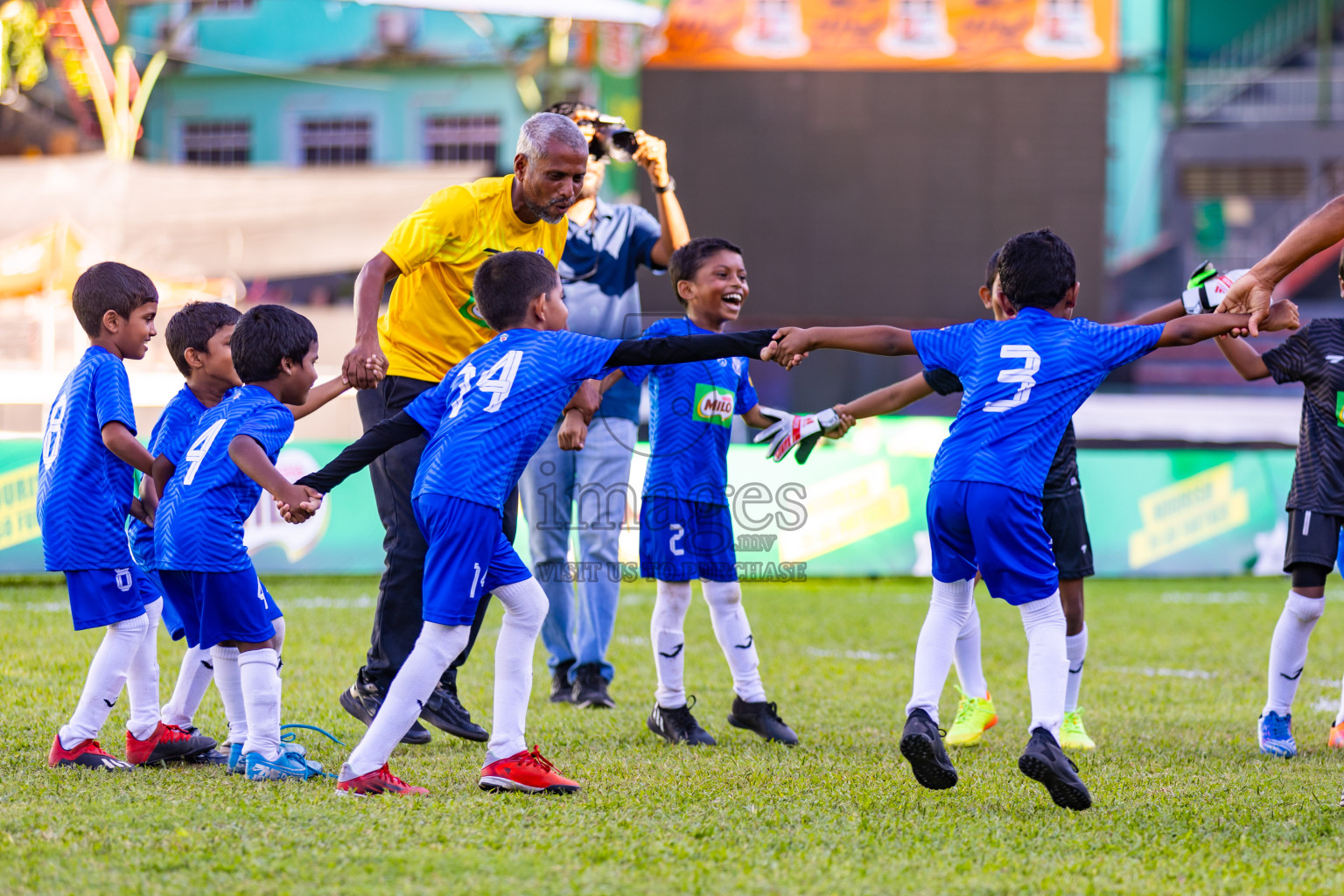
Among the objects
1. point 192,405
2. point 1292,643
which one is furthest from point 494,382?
point 1292,643

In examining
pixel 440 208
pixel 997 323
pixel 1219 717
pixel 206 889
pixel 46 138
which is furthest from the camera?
pixel 46 138

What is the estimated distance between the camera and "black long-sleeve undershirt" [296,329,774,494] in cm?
382

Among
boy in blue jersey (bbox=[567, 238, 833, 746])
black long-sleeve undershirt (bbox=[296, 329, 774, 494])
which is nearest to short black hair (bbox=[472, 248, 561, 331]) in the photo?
black long-sleeve undershirt (bbox=[296, 329, 774, 494])

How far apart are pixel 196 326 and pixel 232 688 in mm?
1206

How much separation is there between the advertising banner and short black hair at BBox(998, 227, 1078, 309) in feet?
20.8

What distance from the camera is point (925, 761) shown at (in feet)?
12.0

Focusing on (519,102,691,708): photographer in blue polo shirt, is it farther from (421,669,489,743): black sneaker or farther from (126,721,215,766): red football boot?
(126,721,215,766): red football boot

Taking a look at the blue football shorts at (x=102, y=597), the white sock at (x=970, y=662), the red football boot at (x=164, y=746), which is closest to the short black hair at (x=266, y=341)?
the blue football shorts at (x=102, y=597)

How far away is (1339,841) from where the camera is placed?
3432 millimetres

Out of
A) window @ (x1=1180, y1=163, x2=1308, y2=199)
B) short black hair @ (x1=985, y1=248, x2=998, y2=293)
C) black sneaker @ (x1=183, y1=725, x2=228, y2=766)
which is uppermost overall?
window @ (x1=1180, y1=163, x2=1308, y2=199)

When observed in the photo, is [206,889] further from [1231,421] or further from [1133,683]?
[1231,421]

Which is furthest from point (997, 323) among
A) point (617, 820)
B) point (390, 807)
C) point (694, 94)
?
point (694, 94)

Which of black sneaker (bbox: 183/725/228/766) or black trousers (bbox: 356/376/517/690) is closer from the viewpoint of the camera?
black sneaker (bbox: 183/725/228/766)

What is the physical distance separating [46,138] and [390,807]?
16.8 meters
